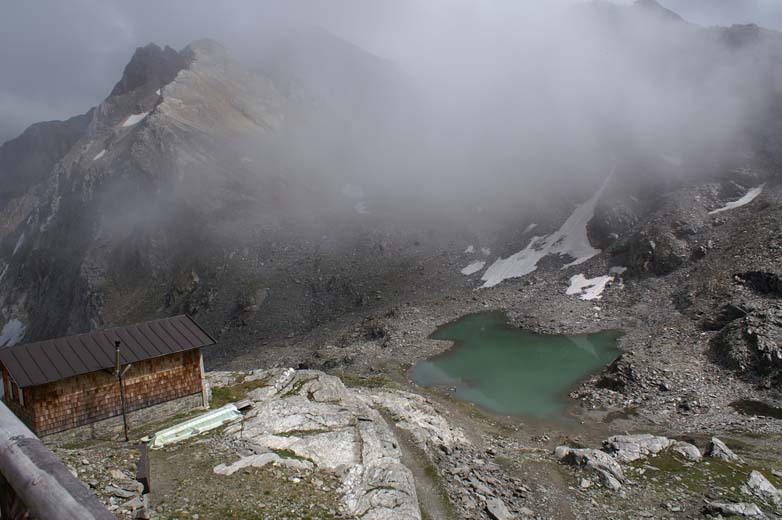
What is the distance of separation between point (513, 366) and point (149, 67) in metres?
141

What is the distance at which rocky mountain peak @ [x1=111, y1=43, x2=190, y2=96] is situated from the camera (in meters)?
141

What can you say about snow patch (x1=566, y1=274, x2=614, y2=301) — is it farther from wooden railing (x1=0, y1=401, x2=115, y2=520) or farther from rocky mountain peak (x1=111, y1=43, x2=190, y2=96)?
rocky mountain peak (x1=111, y1=43, x2=190, y2=96)

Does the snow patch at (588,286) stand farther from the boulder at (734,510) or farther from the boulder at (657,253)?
the boulder at (734,510)

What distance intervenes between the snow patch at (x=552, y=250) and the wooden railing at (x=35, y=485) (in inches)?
2718

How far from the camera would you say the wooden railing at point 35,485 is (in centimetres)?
260

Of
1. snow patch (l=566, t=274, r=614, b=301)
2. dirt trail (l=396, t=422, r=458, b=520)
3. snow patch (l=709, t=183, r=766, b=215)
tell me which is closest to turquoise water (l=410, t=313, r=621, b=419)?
snow patch (l=566, t=274, r=614, b=301)

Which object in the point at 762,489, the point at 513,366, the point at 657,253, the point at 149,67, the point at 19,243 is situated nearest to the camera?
the point at 762,489

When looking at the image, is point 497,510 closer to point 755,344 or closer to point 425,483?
point 425,483

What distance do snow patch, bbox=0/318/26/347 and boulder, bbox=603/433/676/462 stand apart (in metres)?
120

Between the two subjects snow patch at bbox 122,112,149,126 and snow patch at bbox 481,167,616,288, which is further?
snow patch at bbox 122,112,149,126

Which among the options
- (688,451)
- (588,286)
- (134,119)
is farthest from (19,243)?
(688,451)

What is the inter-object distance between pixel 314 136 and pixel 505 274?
251 feet

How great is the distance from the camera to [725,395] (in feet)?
117

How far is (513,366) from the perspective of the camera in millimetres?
48875
